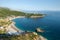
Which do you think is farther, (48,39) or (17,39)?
(48,39)

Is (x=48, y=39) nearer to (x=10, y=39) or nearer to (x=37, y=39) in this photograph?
(x=37, y=39)

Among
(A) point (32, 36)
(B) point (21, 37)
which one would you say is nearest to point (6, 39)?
(B) point (21, 37)

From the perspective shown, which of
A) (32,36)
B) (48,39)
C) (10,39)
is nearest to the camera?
(10,39)

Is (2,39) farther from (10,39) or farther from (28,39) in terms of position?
(28,39)

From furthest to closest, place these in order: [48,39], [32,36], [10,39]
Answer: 1. [48,39]
2. [32,36]
3. [10,39]

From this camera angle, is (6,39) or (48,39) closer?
(6,39)

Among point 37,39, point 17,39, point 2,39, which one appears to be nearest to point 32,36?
point 37,39

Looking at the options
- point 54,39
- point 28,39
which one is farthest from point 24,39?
point 54,39
